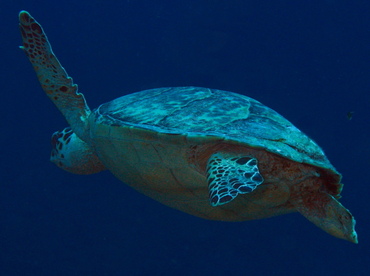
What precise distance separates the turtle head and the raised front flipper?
15.8 inches

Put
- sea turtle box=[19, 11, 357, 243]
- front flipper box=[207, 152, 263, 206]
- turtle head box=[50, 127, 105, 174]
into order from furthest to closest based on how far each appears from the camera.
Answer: turtle head box=[50, 127, 105, 174]
sea turtle box=[19, 11, 357, 243]
front flipper box=[207, 152, 263, 206]

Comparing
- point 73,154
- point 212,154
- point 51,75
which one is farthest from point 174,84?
point 212,154

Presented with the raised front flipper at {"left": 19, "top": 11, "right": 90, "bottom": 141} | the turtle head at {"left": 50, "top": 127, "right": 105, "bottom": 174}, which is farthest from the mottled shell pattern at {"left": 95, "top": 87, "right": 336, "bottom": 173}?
the turtle head at {"left": 50, "top": 127, "right": 105, "bottom": 174}

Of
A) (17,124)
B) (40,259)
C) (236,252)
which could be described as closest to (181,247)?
(236,252)

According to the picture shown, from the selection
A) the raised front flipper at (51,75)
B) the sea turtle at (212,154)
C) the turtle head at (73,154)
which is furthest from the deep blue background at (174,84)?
the sea turtle at (212,154)

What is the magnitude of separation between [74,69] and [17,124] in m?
4.08

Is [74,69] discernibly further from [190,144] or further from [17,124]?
[190,144]

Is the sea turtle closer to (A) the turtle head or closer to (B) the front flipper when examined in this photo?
(B) the front flipper

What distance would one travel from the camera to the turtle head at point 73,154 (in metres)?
4.30

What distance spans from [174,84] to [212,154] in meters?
12.5

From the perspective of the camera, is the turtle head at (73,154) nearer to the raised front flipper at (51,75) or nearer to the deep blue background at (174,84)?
the raised front flipper at (51,75)

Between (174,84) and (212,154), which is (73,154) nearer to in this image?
(212,154)

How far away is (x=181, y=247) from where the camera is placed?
8.72m

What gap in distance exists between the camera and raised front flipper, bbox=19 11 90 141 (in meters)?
3.41
